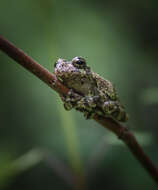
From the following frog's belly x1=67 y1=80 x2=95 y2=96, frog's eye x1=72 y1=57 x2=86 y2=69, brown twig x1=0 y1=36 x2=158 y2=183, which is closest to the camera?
brown twig x1=0 y1=36 x2=158 y2=183

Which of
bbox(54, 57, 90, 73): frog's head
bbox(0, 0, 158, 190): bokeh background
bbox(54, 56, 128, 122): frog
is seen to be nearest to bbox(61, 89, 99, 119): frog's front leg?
bbox(54, 56, 128, 122): frog

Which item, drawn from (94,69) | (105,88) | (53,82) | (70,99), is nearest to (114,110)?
(105,88)

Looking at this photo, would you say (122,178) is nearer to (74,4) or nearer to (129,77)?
(129,77)

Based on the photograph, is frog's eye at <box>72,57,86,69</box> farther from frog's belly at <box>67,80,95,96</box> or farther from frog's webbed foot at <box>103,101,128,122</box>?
frog's webbed foot at <box>103,101,128,122</box>

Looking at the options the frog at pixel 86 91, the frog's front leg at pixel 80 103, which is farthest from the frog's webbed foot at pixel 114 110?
the frog's front leg at pixel 80 103

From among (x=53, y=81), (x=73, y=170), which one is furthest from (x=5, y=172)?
(x=53, y=81)

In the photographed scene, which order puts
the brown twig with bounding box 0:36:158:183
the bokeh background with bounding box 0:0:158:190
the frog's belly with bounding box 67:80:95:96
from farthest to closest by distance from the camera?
the bokeh background with bounding box 0:0:158:190 < the frog's belly with bounding box 67:80:95:96 < the brown twig with bounding box 0:36:158:183
